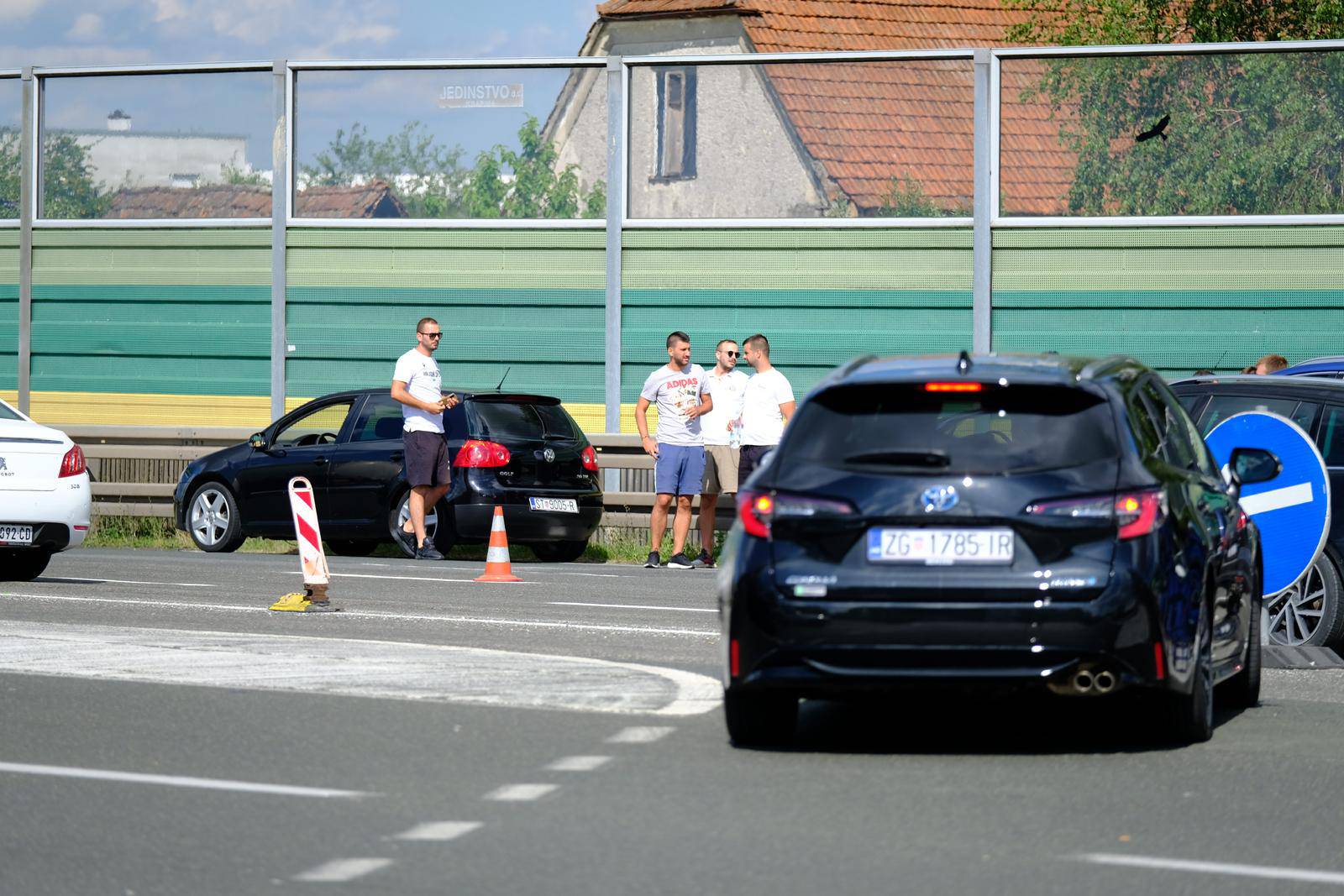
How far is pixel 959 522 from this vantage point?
26.7 feet

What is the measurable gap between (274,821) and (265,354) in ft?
55.6

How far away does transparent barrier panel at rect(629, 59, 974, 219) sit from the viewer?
21.9 meters

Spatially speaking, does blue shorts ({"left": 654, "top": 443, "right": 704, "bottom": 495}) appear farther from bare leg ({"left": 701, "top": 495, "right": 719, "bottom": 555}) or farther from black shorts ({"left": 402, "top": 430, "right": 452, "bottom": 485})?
black shorts ({"left": 402, "top": 430, "right": 452, "bottom": 485})

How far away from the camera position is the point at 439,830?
275 inches

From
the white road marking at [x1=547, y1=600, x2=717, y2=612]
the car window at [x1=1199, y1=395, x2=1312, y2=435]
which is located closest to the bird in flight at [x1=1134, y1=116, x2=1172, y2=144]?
the white road marking at [x1=547, y1=600, x2=717, y2=612]

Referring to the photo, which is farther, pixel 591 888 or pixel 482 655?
pixel 482 655

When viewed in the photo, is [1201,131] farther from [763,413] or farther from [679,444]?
[679,444]

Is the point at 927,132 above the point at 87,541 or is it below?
above

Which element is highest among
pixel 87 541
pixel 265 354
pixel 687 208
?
pixel 687 208

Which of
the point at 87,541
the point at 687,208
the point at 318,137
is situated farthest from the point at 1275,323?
the point at 87,541

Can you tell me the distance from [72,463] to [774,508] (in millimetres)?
9111

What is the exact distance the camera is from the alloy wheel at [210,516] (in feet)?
69.7

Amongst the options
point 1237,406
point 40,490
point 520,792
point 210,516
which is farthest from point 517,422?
point 520,792

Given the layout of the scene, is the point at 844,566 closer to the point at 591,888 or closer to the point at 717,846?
the point at 717,846
